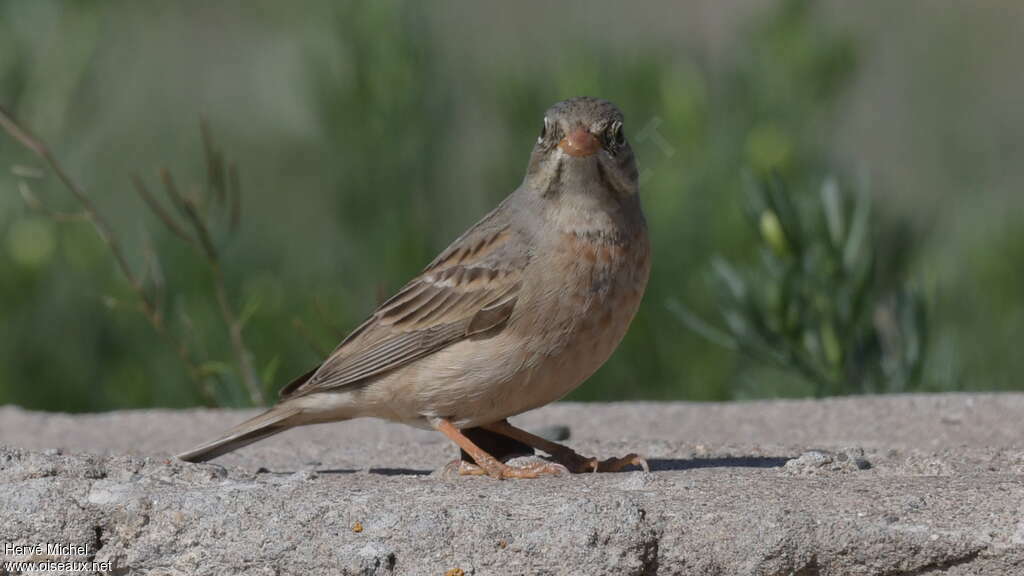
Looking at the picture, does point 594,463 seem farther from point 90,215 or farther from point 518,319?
point 90,215

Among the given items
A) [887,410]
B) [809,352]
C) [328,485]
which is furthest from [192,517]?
[809,352]

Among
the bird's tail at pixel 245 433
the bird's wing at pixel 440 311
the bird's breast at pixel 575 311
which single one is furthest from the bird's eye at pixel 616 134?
the bird's tail at pixel 245 433

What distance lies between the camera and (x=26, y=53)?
398 inches

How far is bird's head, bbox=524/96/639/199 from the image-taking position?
18.5 ft

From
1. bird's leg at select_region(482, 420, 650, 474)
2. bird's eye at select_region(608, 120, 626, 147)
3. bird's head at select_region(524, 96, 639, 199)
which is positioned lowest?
bird's leg at select_region(482, 420, 650, 474)

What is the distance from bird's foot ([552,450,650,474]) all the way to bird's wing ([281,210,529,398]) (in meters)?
0.55

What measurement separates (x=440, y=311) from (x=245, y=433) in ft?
2.86

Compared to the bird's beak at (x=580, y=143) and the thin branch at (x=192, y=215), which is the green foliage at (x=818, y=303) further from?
the thin branch at (x=192, y=215)

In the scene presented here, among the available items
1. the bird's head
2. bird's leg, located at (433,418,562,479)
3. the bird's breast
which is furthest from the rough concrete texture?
the bird's head

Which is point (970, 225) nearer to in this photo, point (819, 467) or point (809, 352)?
point (809, 352)

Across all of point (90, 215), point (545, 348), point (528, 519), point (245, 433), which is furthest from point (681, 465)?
point (90, 215)

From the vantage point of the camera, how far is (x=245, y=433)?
5.91 meters

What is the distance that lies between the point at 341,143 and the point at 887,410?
194 inches

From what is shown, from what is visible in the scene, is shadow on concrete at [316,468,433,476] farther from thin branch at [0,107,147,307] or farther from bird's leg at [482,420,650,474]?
thin branch at [0,107,147,307]
